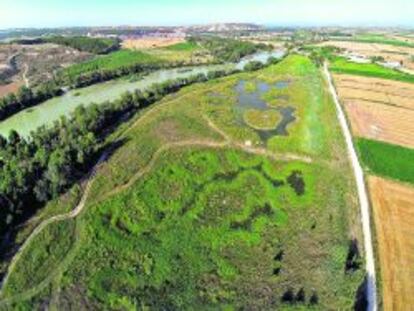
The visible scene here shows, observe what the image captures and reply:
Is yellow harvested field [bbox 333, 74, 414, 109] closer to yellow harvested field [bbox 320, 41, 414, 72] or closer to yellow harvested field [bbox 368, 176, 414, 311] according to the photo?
yellow harvested field [bbox 320, 41, 414, 72]

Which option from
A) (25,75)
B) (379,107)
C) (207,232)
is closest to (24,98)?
(25,75)

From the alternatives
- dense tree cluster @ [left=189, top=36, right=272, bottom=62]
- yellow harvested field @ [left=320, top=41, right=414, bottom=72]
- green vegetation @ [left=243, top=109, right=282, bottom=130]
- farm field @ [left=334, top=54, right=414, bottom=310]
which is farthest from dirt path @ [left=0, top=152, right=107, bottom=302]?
yellow harvested field @ [left=320, top=41, right=414, bottom=72]

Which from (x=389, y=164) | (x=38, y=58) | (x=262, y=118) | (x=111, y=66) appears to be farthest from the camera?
(x=38, y=58)

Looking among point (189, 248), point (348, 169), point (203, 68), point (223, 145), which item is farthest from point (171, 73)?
point (189, 248)

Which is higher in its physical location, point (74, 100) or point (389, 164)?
point (389, 164)

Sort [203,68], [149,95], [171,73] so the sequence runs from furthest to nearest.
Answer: [203,68]
[171,73]
[149,95]

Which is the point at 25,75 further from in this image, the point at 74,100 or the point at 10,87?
the point at 74,100

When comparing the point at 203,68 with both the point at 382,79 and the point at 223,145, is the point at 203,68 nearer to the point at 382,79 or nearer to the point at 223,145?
the point at 382,79
